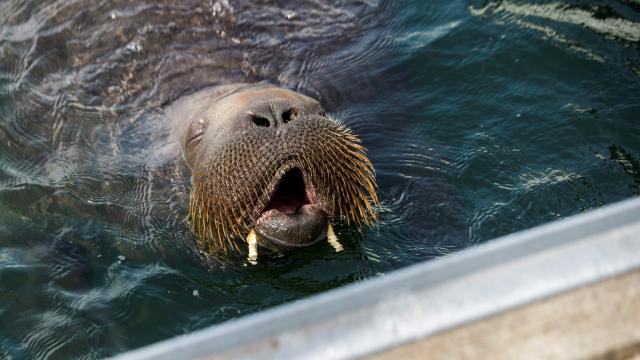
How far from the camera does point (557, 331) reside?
2.37 meters

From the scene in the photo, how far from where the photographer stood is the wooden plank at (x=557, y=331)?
2.32 m

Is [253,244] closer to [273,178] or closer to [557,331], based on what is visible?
[273,178]

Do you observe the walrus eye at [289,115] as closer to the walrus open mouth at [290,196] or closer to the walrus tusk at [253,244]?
the walrus open mouth at [290,196]

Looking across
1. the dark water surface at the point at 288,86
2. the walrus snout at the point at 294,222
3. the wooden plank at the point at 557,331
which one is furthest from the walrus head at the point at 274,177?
the wooden plank at the point at 557,331

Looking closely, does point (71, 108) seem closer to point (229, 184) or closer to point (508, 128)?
point (229, 184)

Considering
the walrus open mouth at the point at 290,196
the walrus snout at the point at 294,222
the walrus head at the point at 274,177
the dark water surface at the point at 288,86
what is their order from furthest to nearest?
the dark water surface at the point at 288,86
the walrus open mouth at the point at 290,196
the walrus snout at the point at 294,222
the walrus head at the point at 274,177

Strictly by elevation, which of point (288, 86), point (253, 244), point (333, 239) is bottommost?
point (333, 239)

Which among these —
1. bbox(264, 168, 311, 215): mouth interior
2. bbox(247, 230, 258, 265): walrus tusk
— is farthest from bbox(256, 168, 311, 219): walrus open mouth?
bbox(247, 230, 258, 265): walrus tusk

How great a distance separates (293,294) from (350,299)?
3.14m

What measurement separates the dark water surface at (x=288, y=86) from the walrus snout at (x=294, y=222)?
25cm

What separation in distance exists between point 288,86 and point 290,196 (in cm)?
166

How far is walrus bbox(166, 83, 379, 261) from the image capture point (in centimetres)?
514

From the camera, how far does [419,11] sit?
8.13 metres

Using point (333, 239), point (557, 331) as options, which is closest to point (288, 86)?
point (333, 239)
